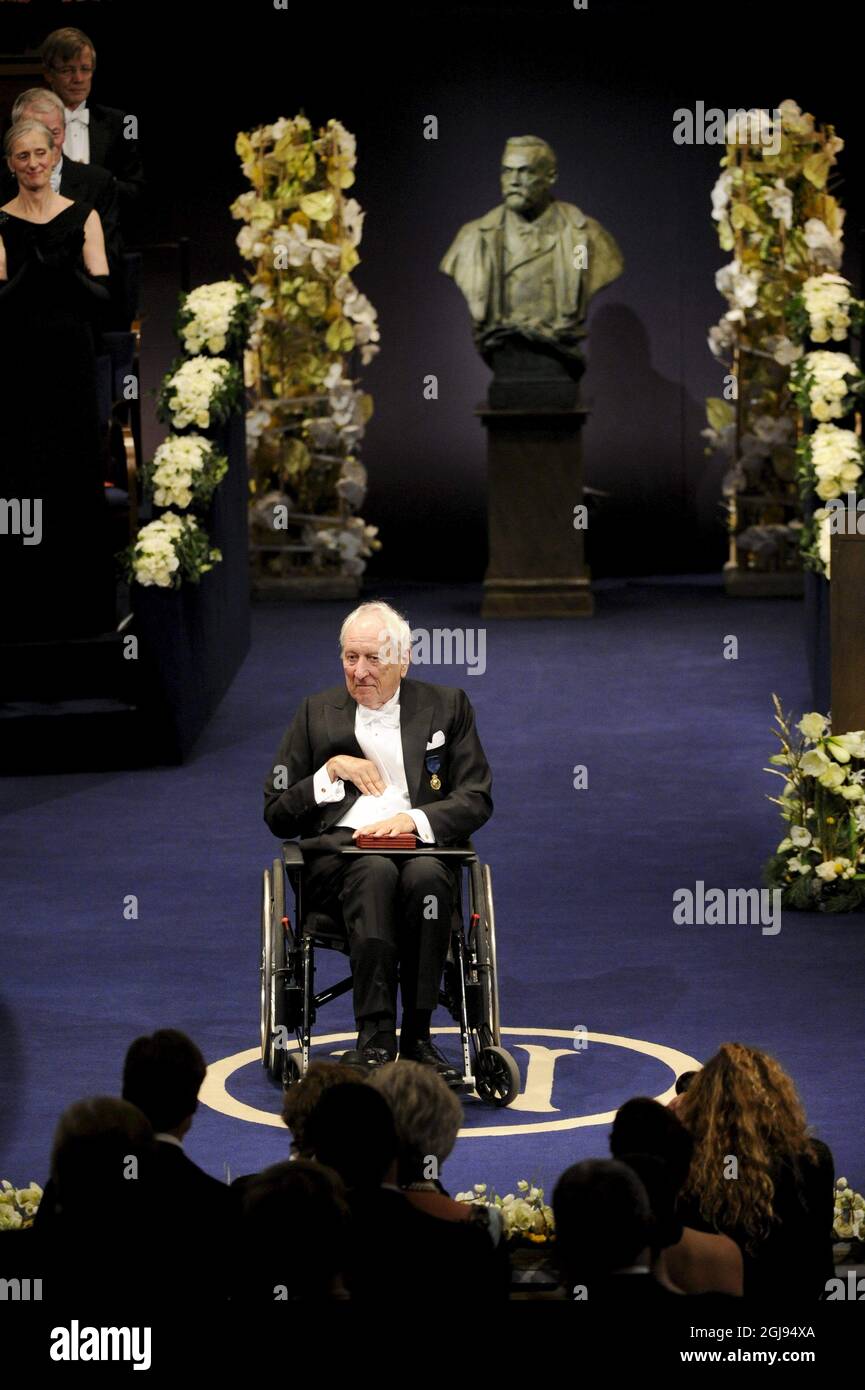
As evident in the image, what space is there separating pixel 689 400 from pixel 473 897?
9931mm

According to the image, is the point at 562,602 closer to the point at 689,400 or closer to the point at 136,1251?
the point at 689,400

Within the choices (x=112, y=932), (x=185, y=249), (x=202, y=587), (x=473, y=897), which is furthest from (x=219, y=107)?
(x=473, y=897)

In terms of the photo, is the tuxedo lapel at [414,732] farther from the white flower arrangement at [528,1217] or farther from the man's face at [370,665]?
the white flower arrangement at [528,1217]

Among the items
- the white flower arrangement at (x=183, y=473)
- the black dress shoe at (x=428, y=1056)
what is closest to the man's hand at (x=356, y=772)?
the black dress shoe at (x=428, y=1056)

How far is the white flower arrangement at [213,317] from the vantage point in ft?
36.9

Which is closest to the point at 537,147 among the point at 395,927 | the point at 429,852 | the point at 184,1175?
the point at 429,852

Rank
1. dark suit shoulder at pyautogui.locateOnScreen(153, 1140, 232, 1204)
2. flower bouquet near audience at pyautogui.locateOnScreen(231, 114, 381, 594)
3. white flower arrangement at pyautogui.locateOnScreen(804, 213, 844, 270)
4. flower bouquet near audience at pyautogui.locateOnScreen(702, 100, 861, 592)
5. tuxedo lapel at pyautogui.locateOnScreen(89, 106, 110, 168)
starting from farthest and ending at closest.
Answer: flower bouquet near audience at pyautogui.locateOnScreen(231, 114, 381, 594)
flower bouquet near audience at pyautogui.locateOnScreen(702, 100, 861, 592)
white flower arrangement at pyautogui.locateOnScreen(804, 213, 844, 270)
tuxedo lapel at pyautogui.locateOnScreen(89, 106, 110, 168)
dark suit shoulder at pyautogui.locateOnScreen(153, 1140, 232, 1204)

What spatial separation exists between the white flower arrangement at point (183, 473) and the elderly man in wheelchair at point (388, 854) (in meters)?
4.15

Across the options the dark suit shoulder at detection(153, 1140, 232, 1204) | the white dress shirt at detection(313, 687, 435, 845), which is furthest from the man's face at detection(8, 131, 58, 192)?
the dark suit shoulder at detection(153, 1140, 232, 1204)

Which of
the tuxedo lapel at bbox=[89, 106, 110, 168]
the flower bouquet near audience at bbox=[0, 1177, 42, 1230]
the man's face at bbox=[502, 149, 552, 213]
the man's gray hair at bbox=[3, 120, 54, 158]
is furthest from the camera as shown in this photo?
the man's face at bbox=[502, 149, 552, 213]

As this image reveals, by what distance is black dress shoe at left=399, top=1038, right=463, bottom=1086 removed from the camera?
19.3 ft

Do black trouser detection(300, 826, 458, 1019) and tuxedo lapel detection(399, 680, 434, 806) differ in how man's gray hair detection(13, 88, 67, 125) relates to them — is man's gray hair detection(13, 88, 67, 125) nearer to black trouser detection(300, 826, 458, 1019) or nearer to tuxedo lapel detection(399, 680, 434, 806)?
tuxedo lapel detection(399, 680, 434, 806)

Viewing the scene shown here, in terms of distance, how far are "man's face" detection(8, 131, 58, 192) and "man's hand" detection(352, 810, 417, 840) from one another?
13.8 ft

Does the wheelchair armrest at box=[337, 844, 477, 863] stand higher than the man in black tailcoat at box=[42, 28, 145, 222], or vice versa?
the man in black tailcoat at box=[42, 28, 145, 222]
